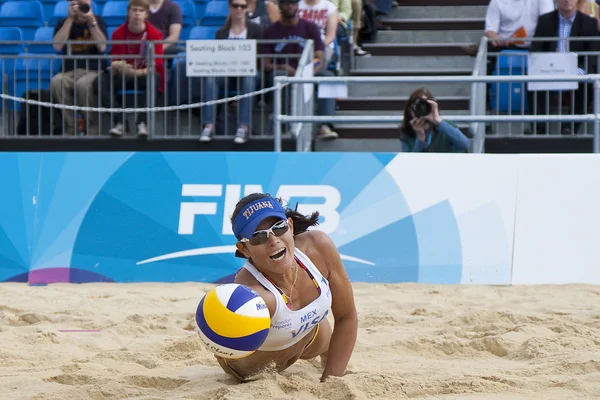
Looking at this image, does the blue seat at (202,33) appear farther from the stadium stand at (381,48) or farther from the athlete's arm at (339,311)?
the athlete's arm at (339,311)

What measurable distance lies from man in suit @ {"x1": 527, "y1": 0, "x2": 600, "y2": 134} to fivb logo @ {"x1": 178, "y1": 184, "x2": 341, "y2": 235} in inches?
118

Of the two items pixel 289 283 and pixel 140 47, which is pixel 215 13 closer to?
pixel 140 47

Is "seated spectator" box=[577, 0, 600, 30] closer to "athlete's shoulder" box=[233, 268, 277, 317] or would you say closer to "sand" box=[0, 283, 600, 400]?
"sand" box=[0, 283, 600, 400]

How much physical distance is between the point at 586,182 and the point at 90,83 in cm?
551

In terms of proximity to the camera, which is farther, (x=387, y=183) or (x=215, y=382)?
(x=387, y=183)

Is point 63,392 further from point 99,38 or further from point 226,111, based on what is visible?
point 99,38

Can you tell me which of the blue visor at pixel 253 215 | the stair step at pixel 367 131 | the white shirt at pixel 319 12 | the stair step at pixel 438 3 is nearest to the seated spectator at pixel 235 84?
the white shirt at pixel 319 12

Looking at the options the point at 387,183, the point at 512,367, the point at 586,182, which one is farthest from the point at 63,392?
the point at 586,182

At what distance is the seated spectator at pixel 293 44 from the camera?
10352 millimetres

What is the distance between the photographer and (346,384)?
4414mm

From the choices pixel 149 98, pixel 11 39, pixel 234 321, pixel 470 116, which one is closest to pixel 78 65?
pixel 149 98

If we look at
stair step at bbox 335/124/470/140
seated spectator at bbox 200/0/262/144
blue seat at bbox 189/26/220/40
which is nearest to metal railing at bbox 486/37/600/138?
stair step at bbox 335/124/470/140

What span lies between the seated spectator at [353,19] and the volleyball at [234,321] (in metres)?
7.56

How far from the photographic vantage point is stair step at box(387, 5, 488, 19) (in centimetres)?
1249
